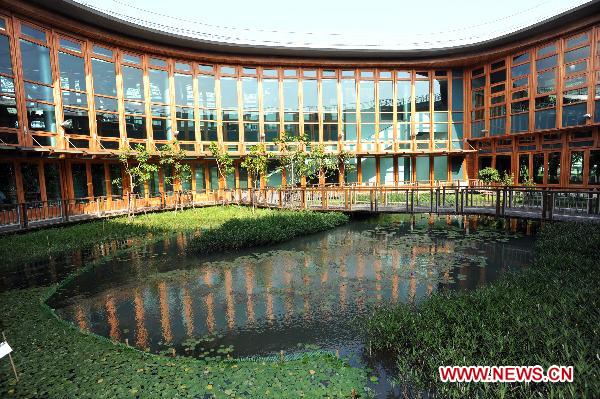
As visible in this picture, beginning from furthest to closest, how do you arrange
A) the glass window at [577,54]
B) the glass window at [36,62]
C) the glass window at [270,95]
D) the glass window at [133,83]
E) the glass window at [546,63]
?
1. the glass window at [270,95]
2. the glass window at [133,83]
3. the glass window at [546,63]
4. the glass window at [577,54]
5. the glass window at [36,62]

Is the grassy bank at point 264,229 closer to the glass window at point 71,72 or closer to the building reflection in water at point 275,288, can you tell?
the building reflection in water at point 275,288

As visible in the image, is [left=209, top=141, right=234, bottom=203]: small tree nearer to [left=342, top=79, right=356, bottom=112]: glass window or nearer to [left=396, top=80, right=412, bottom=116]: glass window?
[left=342, top=79, right=356, bottom=112]: glass window

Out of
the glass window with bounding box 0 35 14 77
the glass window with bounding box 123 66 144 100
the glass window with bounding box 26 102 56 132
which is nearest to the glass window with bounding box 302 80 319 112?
the glass window with bounding box 123 66 144 100

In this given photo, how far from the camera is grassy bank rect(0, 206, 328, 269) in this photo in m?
11.8

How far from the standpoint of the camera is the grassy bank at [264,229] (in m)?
12.7

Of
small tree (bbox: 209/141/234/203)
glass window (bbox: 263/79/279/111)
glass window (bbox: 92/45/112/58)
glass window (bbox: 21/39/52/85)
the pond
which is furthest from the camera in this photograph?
glass window (bbox: 263/79/279/111)

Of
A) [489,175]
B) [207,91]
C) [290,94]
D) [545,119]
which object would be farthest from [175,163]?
[545,119]

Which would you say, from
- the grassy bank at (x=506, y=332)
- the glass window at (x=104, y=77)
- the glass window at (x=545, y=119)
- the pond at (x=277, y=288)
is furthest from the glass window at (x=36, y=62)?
the glass window at (x=545, y=119)

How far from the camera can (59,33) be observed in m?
18.2

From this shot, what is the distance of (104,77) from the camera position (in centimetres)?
2056

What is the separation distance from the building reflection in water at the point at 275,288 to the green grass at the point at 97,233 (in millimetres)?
2418

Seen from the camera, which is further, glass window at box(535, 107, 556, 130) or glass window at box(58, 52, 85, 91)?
glass window at box(535, 107, 556, 130)

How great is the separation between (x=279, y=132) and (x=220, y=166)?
4983 mm

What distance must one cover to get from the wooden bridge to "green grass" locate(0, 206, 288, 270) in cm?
109
